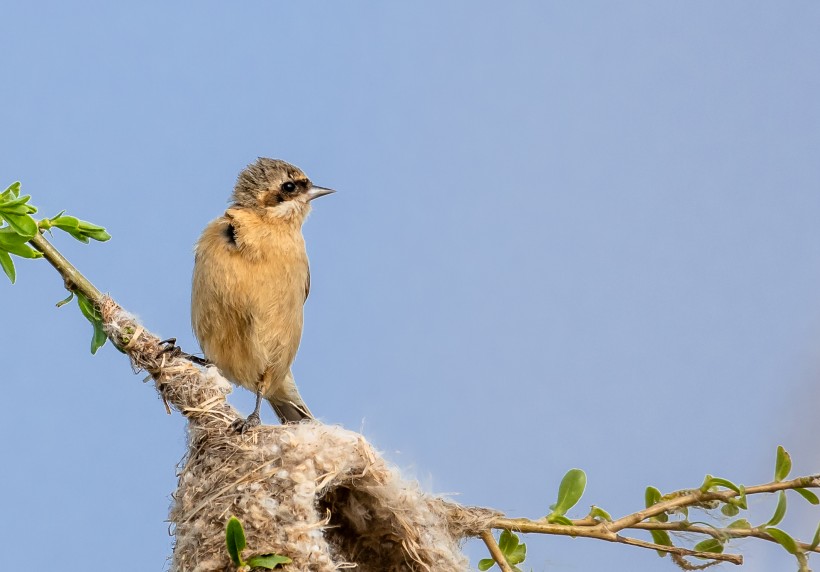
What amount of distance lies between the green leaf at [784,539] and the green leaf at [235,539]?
1535 mm

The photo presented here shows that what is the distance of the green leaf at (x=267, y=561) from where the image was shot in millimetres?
2809

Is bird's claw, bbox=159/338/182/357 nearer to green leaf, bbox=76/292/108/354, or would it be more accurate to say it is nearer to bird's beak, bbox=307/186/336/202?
green leaf, bbox=76/292/108/354

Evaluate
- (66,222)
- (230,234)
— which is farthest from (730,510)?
(230,234)

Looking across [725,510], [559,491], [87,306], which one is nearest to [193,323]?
[87,306]

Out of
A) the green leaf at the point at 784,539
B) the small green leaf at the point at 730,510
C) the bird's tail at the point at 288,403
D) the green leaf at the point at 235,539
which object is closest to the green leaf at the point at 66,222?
the green leaf at the point at 235,539

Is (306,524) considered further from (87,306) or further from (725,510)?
(725,510)

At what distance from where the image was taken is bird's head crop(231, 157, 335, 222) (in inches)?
172

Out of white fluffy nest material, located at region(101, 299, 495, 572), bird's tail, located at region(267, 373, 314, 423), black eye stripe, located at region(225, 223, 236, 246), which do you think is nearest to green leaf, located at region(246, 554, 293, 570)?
white fluffy nest material, located at region(101, 299, 495, 572)

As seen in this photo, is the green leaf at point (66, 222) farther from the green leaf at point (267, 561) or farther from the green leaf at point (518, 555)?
the green leaf at point (518, 555)

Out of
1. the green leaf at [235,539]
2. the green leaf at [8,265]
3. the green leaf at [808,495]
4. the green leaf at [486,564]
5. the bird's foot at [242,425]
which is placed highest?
the green leaf at [8,265]

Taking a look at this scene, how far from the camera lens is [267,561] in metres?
2.82

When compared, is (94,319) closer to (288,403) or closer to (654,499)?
(288,403)

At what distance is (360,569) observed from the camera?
11.5ft

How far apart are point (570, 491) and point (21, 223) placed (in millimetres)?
1854
